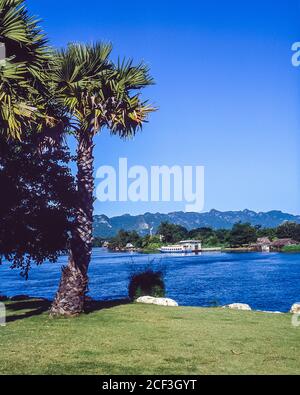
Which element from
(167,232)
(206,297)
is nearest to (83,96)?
(206,297)

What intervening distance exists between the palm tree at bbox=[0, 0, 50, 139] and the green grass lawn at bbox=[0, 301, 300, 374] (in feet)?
16.3

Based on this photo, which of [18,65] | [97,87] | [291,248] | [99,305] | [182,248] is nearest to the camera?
[18,65]

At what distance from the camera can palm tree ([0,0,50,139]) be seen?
1105cm

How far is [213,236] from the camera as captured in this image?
153000 mm

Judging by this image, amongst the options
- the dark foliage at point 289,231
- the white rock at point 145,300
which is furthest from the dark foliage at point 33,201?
the dark foliage at point 289,231

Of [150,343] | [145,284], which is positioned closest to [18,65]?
[150,343]

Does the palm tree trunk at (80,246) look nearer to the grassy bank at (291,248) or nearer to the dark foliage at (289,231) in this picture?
the grassy bank at (291,248)

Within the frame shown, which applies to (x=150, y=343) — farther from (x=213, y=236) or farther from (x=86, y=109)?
(x=213, y=236)

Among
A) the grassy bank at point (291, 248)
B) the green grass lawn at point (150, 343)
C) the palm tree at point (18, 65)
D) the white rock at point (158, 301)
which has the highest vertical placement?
the palm tree at point (18, 65)

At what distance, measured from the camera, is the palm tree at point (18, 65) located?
36.2 ft

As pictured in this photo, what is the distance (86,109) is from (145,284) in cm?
834

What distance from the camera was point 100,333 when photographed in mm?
11023

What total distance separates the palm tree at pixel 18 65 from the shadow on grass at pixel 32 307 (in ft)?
18.5
